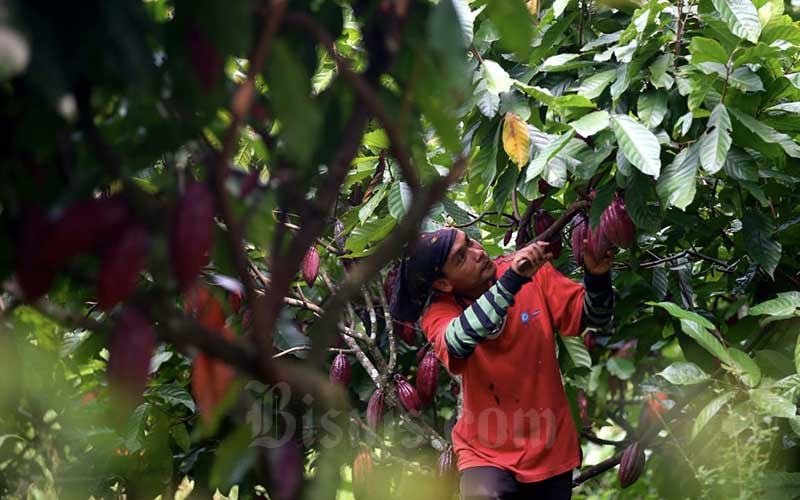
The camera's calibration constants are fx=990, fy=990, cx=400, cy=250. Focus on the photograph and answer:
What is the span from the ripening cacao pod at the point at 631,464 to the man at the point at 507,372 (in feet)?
0.69

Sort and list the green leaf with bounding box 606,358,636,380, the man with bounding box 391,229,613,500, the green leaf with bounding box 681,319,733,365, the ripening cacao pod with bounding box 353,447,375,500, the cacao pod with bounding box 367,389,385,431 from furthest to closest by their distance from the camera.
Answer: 1. the green leaf with bounding box 606,358,636,380
2. the cacao pod with bounding box 367,389,385,431
3. the ripening cacao pod with bounding box 353,447,375,500
4. the man with bounding box 391,229,613,500
5. the green leaf with bounding box 681,319,733,365

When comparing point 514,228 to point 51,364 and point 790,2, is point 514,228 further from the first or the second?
point 51,364

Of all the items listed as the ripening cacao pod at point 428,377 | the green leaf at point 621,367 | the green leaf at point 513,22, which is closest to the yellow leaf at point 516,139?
the ripening cacao pod at point 428,377

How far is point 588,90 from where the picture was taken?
7.09ft

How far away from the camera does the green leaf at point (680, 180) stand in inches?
75.1

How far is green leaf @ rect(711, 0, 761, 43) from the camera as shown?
1960mm

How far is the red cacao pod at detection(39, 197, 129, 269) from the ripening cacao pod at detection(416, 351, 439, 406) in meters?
2.09

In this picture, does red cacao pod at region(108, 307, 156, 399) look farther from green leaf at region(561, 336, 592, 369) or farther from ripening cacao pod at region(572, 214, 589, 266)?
green leaf at region(561, 336, 592, 369)

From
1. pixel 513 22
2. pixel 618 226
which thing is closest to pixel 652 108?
pixel 618 226

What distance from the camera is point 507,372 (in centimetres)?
238

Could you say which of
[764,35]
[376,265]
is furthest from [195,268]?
[764,35]

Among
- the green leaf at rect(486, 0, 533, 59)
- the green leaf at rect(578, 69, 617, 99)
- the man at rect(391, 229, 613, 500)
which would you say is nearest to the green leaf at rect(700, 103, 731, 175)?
the green leaf at rect(578, 69, 617, 99)

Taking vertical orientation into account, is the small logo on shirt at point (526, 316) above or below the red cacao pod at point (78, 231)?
below

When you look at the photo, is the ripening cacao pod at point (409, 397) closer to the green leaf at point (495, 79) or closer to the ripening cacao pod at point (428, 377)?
the ripening cacao pod at point (428, 377)
